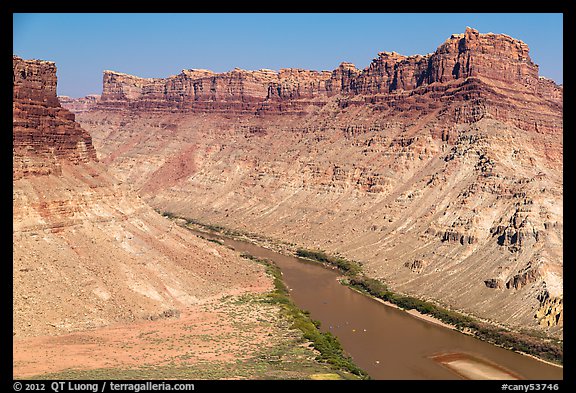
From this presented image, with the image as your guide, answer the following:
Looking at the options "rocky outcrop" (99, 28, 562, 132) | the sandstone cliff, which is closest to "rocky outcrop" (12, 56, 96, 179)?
the sandstone cliff

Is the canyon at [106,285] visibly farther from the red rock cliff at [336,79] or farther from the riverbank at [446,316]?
the red rock cliff at [336,79]

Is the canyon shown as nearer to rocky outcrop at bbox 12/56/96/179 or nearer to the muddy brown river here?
rocky outcrop at bbox 12/56/96/179

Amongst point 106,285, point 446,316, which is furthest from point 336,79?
point 106,285

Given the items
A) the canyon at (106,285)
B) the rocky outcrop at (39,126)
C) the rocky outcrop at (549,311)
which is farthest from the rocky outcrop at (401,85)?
the rocky outcrop at (39,126)

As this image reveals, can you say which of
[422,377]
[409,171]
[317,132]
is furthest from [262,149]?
[422,377]

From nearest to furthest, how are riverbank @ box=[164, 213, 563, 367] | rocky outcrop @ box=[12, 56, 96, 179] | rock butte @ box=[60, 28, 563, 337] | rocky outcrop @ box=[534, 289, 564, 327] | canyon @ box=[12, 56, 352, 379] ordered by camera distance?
canyon @ box=[12, 56, 352, 379] < riverbank @ box=[164, 213, 563, 367] < rocky outcrop @ box=[534, 289, 564, 327] < rocky outcrop @ box=[12, 56, 96, 179] < rock butte @ box=[60, 28, 563, 337]

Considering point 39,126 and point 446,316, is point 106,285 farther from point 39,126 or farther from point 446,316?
point 446,316
